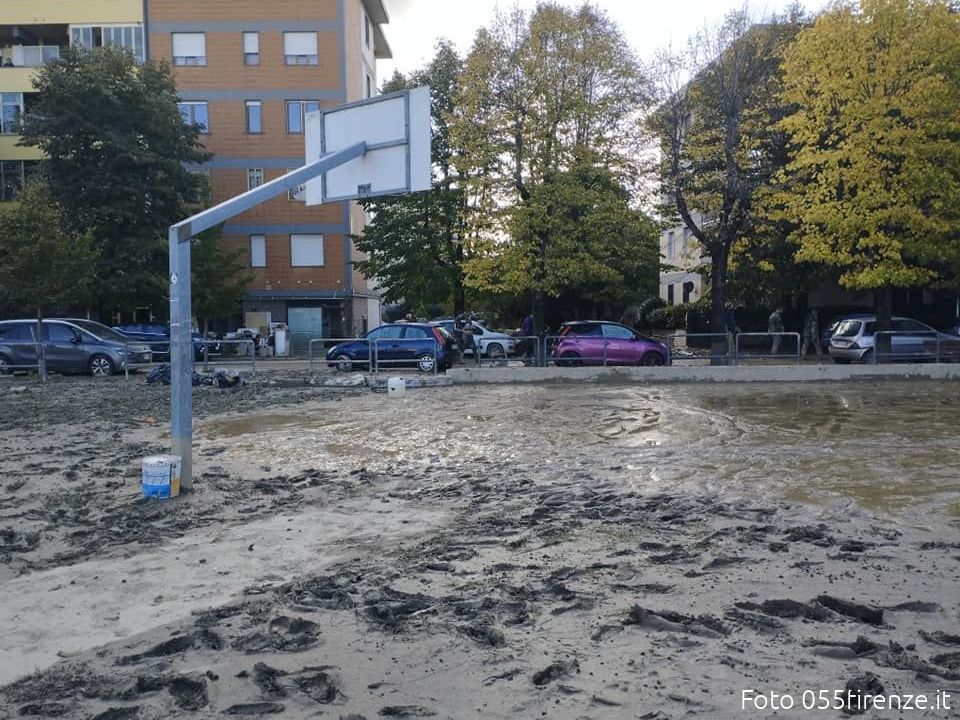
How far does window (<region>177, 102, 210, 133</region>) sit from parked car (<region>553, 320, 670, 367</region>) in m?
24.1

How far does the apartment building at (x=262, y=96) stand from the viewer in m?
39.2

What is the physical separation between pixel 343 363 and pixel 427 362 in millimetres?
2395

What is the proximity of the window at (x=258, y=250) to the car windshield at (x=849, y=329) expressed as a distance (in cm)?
2600

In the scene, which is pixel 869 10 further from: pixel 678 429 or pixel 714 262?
pixel 678 429

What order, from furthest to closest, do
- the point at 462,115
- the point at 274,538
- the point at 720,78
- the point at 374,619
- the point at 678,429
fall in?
the point at 462,115 < the point at 720,78 < the point at 678,429 < the point at 274,538 < the point at 374,619

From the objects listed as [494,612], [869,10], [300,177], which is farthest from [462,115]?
[494,612]

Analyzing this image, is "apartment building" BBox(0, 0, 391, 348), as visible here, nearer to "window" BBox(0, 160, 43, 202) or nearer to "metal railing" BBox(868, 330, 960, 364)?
"window" BBox(0, 160, 43, 202)

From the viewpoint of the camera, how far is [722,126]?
2572 cm

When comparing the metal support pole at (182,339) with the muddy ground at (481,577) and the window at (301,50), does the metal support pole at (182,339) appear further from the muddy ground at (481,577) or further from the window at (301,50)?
the window at (301,50)

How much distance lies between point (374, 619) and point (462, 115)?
23970 millimetres

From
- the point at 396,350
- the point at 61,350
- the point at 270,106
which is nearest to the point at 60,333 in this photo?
the point at 61,350

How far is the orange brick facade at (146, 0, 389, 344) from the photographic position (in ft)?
129

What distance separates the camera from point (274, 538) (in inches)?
274

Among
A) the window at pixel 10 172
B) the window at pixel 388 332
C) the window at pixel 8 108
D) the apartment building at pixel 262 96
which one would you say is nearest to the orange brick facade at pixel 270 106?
the apartment building at pixel 262 96
